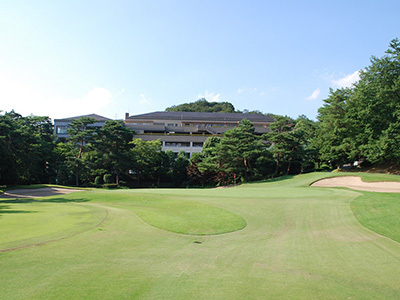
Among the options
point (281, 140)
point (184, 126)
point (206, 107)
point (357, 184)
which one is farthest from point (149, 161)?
point (206, 107)

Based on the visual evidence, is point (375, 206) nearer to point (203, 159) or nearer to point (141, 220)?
point (141, 220)

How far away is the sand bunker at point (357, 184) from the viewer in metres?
25.8

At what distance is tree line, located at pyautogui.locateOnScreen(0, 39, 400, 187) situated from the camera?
33.8 metres

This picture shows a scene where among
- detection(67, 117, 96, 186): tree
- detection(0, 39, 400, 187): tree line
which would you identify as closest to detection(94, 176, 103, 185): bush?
detection(0, 39, 400, 187): tree line

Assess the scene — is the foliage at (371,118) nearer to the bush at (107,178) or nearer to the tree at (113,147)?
the tree at (113,147)

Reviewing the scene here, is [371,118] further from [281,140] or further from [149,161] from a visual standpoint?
[149,161]

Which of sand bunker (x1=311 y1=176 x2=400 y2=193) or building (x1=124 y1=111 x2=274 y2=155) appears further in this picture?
building (x1=124 y1=111 x2=274 y2=155)

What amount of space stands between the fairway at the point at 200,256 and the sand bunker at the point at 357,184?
14293 millimetres

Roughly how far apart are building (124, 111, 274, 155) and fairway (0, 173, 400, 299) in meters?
50.0

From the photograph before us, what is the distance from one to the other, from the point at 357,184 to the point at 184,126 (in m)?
52.1

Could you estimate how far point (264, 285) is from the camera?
17.4 feet

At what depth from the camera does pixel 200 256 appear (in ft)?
23.8

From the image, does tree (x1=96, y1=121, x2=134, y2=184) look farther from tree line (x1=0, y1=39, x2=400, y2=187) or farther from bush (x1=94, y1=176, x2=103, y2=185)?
bush (x1=94, y1=176, x2=103, y2=185)

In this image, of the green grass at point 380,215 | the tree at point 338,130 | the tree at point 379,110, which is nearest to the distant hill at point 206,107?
the tree at point 338,130
